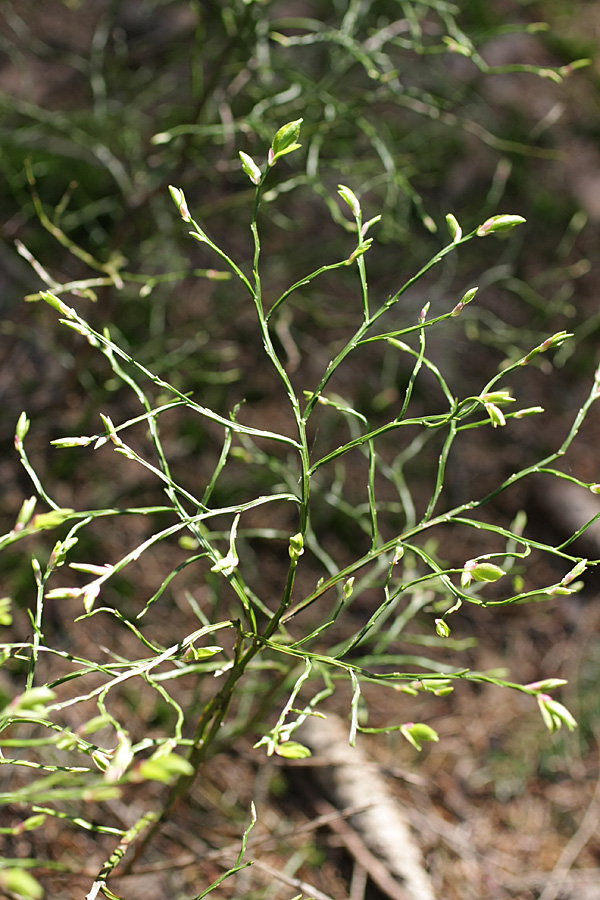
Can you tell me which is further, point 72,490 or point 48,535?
point 72,490

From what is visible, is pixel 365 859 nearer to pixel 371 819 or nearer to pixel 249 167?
pixel 371 819

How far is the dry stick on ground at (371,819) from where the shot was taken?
202cm

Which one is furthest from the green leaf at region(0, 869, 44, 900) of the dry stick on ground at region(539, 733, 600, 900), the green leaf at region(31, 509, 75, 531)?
the dry stick on ground at region(539, 733, 600, 900)

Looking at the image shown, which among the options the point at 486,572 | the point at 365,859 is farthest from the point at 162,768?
the point at 365,859

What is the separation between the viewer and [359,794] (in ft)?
7.15

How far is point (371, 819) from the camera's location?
7.00 ft

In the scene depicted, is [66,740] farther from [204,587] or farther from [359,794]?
[204,587]

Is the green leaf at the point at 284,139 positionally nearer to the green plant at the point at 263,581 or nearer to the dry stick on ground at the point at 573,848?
the green plant at the point at 263,581

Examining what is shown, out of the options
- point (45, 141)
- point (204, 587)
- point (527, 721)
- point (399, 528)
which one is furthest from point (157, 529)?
point (45, 141)

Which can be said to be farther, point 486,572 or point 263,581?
point 263,581

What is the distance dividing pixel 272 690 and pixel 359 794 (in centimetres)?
92

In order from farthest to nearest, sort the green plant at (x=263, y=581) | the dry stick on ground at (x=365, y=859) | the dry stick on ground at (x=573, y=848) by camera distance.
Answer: the dry stick on ground at (x=573, y=848)
the dry stick on ground at (x=365, y=859)
the green plant at (x=263, y=581)

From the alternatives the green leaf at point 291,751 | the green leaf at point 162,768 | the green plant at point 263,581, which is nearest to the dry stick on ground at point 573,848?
the green plant at point 263,581

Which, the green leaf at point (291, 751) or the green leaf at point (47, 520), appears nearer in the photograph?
the green leaf at point (47, 520)
